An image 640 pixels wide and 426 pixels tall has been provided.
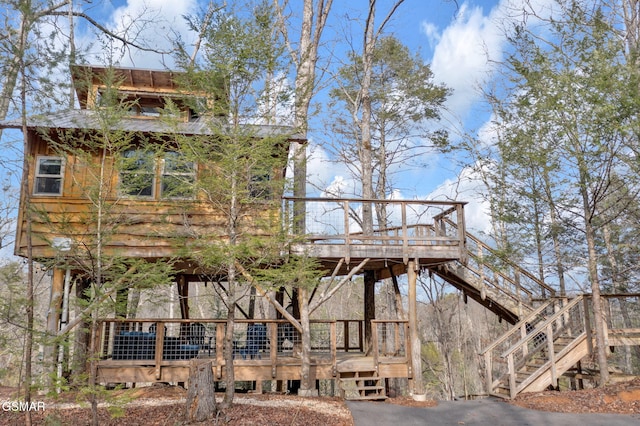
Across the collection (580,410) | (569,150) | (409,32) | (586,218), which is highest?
(409,32)

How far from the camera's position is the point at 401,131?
19484 millimetres

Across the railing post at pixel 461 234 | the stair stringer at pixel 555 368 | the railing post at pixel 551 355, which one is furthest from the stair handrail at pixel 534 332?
the railing post at pixel 461 234

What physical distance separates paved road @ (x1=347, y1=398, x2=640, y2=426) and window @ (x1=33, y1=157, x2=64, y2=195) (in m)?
8.08

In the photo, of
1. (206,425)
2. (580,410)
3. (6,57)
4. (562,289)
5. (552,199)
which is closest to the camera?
(206,425)

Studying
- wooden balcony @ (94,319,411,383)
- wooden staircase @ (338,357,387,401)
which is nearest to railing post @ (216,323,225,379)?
wooden balcony @ (94,319,411,383)

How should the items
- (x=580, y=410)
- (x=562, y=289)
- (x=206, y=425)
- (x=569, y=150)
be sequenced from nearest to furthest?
(x=206, y=425) < (x=580, y=410) < (x=569, y=150) < (x=562, y=289)

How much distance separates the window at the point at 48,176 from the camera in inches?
411

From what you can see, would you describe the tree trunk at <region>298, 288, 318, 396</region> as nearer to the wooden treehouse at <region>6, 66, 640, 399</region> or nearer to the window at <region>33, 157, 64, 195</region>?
the wooden treehouse at <region>6, 66, 640, 399</region>

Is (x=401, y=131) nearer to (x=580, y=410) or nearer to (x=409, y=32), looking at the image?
(x=409, y=32)

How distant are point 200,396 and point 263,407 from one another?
133 cm

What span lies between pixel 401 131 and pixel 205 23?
→ 12254 millimetres

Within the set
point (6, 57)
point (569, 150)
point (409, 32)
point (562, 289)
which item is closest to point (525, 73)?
point (569, 150)

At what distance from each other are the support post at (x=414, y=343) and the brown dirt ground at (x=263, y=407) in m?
0.70

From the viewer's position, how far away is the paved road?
7.11 metres
